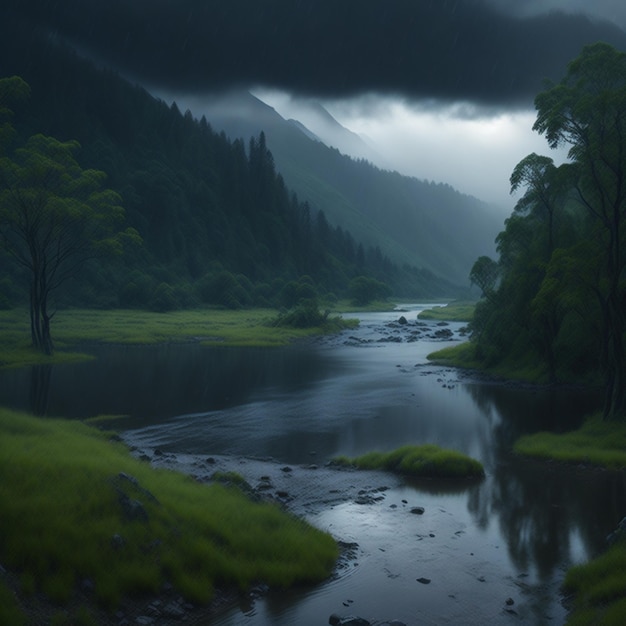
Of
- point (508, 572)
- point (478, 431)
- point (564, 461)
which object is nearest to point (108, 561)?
point (508, 572)

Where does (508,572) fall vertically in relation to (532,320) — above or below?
below

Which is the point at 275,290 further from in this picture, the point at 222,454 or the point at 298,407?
the point at 222,454

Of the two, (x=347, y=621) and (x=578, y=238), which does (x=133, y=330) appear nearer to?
(x=578, y=238)

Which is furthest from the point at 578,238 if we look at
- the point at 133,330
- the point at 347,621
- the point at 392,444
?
the point at 133,330

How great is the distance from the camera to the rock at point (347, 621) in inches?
499

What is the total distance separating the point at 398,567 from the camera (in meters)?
16.0

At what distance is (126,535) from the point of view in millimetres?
13516

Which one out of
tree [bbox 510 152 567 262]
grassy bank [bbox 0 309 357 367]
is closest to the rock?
tree [bbox 510 152 567 262]

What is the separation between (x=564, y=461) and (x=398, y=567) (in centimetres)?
1451

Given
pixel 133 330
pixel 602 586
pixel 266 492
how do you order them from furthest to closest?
1. pixel 133 330
2. pixel 266 492
3. pixel 602 586

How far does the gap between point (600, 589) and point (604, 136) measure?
869 inches

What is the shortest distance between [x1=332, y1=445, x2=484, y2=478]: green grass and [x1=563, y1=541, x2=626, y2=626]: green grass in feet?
31.4

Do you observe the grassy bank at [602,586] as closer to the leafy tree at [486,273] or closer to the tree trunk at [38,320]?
the leafy tree at [486,273]

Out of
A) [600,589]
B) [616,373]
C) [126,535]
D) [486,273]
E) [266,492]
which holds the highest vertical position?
[486,273]
